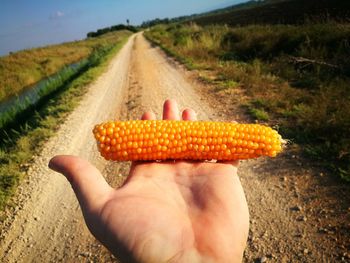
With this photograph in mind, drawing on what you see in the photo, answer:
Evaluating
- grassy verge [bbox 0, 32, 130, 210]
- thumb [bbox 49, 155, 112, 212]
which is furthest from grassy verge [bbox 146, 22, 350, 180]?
grassy verge [bbox 0, 32, 130, 210]

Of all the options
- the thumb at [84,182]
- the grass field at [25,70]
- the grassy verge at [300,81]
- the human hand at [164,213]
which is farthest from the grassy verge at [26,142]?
the grass field at [25,70]

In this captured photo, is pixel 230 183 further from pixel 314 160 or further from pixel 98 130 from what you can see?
pixel 314 160

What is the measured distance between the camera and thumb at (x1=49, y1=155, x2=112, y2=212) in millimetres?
2379

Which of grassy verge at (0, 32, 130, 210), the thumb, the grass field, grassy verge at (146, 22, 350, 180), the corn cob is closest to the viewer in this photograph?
the thumb

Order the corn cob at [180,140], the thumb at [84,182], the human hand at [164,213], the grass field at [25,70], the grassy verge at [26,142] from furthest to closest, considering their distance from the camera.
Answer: the grass field at [25,70], the grassy verge at [26,142], the corn cob at [180,140], the thumb at [84,182], the human hand at [164,213]

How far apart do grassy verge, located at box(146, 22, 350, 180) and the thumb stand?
12.2ft

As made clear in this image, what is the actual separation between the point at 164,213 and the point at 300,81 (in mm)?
8080

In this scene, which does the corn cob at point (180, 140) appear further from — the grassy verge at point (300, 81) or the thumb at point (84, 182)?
the grassy verge at point (300, 81)

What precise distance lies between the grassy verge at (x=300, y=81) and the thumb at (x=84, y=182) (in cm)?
371

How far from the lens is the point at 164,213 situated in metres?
2.36

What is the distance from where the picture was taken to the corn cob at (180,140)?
9.32ft

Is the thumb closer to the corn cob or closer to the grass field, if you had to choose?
the corn cob

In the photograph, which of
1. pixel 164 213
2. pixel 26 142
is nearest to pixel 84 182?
pixel 164 213

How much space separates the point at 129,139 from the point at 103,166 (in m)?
3.97
